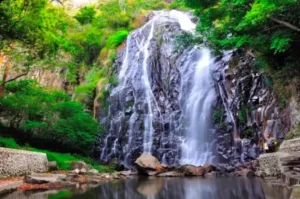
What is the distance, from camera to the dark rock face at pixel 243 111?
17625 mm

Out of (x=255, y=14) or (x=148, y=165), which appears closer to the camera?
(x=255, y=14)

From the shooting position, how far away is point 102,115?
1061 inches

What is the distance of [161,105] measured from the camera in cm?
2436

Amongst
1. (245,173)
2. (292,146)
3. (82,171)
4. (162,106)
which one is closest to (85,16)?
(162,106)

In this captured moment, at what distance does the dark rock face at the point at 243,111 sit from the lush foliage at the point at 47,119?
904cm

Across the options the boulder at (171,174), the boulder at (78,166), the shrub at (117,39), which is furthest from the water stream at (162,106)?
the boulder at (78,166)

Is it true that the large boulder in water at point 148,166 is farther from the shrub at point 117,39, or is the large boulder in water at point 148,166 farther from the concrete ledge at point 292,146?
the shrub at point 117,39

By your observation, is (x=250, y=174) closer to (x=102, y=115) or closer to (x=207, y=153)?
(x=207, y=153)

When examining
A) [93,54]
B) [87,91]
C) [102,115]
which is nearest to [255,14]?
[102,115]

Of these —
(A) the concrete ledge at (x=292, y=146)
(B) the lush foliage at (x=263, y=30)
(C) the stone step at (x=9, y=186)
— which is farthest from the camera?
(B) the lush foliage at (x=263, y=30)

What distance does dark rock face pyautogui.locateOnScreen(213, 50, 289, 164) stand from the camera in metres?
17.6

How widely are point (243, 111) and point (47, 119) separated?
42.1 ft

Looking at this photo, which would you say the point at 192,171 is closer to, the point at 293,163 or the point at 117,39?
the point at 293,163

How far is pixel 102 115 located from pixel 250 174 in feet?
49.0
